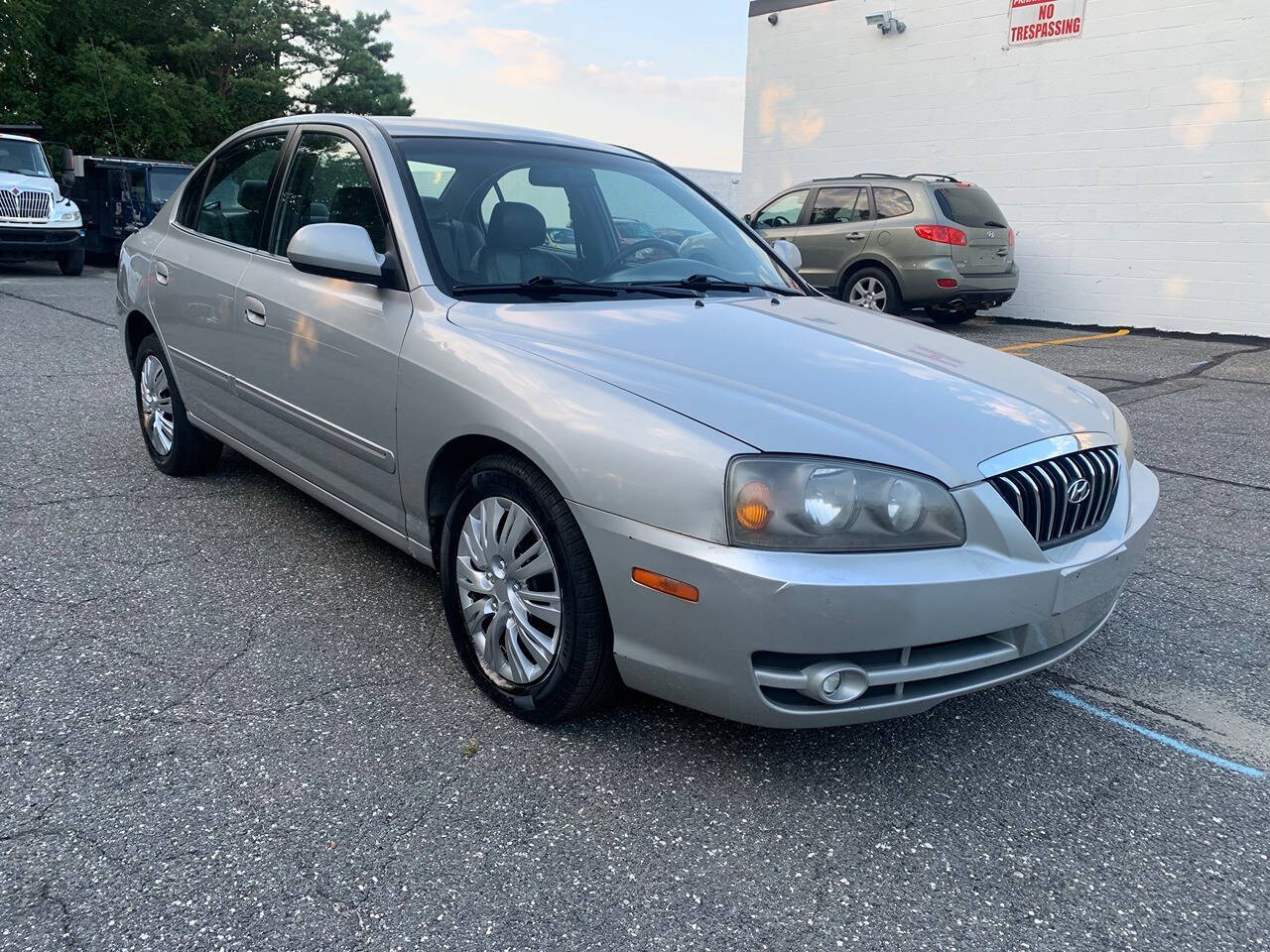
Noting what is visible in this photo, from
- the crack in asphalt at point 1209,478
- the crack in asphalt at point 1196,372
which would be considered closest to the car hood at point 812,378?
the crack in asphalt at point 1209,478

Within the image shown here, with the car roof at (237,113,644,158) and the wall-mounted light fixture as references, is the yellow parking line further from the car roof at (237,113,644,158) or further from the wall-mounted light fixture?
the car roof at (237,113,644,158)

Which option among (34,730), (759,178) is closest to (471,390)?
(34,730)

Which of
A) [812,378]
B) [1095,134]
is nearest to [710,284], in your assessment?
[812,378]

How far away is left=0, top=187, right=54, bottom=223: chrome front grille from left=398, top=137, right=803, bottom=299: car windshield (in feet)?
47.8

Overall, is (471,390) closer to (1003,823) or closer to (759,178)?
(1003,823)

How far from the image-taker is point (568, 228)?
3.65 metres

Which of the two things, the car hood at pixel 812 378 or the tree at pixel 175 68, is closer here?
the car hood at pixel 812 378

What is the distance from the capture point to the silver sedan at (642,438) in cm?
231

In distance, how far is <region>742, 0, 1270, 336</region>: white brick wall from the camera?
470 inches

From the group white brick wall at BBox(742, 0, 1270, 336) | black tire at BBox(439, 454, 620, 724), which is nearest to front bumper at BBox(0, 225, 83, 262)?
white brick wall at BBox(742, 0, 1270, 336)

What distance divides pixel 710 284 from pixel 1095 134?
37.7ft

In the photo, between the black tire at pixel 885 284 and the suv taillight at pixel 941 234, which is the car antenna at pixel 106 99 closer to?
the black tire at pixel 885 284

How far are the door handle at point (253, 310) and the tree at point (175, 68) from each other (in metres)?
24.9

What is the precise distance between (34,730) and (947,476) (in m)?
2.41
